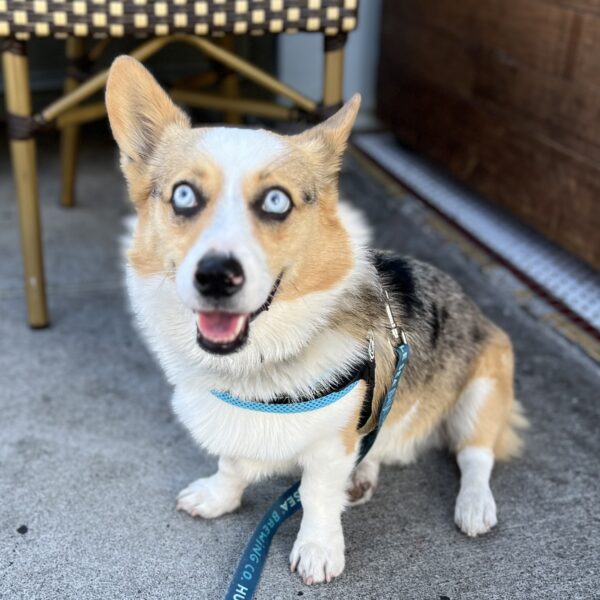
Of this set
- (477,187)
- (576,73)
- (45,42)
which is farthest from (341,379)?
(45,42)

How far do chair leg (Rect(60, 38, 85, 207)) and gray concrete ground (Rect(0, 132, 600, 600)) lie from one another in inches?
33.7

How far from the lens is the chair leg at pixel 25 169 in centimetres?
228

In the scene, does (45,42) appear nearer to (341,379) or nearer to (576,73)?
(576,73)

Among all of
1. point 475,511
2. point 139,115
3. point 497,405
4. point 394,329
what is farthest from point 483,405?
point 139,115

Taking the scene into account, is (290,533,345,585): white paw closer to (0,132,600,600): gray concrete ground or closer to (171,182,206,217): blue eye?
(0,132,600,600): gray concrete ground

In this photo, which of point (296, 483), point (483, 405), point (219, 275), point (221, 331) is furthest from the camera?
point (483, 405)

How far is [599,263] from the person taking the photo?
274 cm

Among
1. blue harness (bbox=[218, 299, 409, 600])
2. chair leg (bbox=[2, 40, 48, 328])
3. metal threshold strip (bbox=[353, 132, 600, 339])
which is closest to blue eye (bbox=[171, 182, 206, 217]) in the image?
blue harness (bbox=[218, 299, 409, 600])

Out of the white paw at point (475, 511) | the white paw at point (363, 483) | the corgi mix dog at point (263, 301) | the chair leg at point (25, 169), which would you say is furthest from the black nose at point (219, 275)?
the chair leg at point (25, 169)

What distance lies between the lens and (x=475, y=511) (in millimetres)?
1816

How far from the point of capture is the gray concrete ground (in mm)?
1657

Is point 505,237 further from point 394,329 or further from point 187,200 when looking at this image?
point 187,200

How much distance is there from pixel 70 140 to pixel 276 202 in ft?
7.57

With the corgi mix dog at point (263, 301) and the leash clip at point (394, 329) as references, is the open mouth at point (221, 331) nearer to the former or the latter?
the corgi mix dog at point (263, 301)
